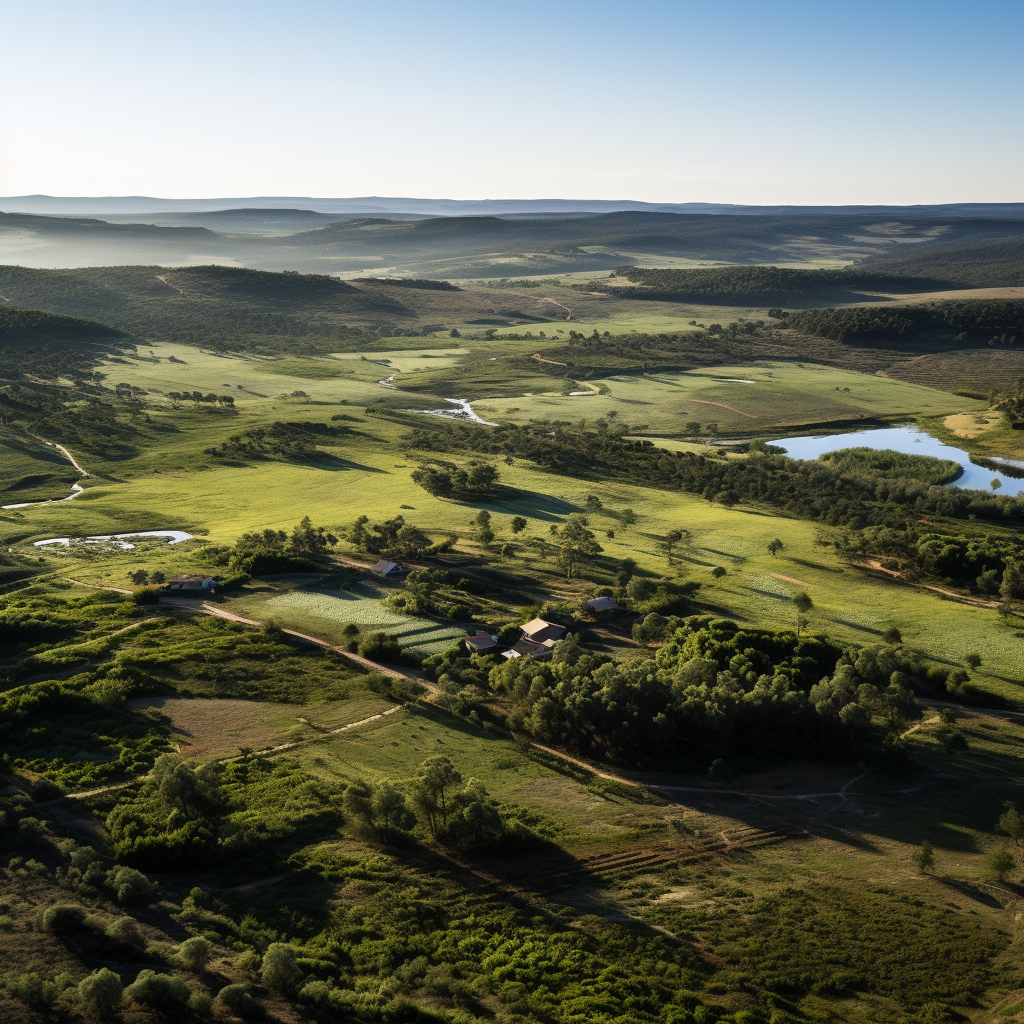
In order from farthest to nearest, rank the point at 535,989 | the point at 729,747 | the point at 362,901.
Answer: the point at 729,747 < the point at 362,901 < the point at 535,989

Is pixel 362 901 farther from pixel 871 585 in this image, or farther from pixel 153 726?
pixel 871 585

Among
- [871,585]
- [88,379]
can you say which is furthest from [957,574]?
[88,379]

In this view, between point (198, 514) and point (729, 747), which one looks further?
point (198, 514)

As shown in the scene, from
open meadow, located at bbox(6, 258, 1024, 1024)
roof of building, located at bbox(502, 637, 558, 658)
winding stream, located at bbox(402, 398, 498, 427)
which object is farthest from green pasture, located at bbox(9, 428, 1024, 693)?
winding stream, located at bbox(402, 398, 498, 427)

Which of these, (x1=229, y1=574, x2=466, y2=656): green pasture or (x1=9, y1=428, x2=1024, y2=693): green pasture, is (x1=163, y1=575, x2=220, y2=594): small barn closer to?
(x1=229, y1=574, x2=466, y2=656): green pasture

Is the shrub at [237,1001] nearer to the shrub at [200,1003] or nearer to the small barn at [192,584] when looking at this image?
the shrub at [200,1003]

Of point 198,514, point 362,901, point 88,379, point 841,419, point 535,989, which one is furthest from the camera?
point 88,379
